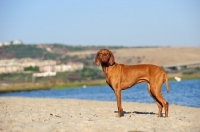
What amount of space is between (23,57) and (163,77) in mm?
161922

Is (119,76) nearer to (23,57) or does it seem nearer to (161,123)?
(161,123)

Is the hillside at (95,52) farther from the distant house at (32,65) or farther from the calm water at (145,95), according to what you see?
the calm water at (145,95)

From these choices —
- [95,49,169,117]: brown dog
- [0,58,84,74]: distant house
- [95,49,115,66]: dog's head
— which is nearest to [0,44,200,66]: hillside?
[0,58,84,74]: distant house

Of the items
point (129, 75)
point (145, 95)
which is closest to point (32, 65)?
point (145, 95)

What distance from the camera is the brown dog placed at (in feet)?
40.2

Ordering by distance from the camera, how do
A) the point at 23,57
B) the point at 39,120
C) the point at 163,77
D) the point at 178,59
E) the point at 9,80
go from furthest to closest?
the point at 23,57, the point at 178,59, the point at 9,80, the point at 163,77, the point at 39,120

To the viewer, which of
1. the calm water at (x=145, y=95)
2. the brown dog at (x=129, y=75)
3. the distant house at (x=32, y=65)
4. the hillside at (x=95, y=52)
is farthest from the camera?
the hillside at (x=95, y=52)

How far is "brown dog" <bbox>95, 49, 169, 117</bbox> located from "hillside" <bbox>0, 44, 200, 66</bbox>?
105m

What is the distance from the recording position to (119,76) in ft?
40.9

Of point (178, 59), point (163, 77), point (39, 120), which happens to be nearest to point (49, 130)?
point (39, 120)

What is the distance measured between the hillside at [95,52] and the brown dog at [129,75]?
10542cm

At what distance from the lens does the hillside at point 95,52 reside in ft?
447

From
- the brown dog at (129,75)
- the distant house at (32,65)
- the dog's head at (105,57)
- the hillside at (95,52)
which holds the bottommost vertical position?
the distant house at (32,65)

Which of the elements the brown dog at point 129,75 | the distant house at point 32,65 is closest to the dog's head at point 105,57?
the brown dog at point 129,75
